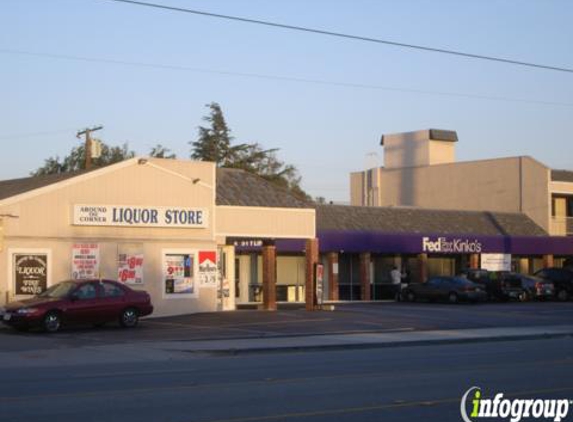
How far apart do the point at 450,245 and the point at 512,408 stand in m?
40.7

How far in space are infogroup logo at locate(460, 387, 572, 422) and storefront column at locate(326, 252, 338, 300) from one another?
116 ft


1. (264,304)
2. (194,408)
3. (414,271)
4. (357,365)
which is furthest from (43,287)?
(414,271)

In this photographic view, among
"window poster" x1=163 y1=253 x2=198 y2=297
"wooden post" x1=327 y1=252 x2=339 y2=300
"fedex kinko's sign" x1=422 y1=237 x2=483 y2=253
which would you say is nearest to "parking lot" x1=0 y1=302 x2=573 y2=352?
"window poster" x1=163 y1=253 x2=198 y2=297

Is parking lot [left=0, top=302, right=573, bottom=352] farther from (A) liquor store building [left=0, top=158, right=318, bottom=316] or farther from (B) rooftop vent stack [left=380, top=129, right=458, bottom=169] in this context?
(B) rooftop vent stack [left=380, top=129, right=458, bottom=169]

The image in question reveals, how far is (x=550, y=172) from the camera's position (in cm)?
6088

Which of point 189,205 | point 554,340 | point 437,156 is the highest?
point 437,156

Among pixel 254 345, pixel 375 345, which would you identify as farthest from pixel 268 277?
pixel 254 345

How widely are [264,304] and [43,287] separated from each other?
10.1 meters

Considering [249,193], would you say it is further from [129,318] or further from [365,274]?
[365,274]

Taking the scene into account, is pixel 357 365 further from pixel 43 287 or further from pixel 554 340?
pixel 43 287

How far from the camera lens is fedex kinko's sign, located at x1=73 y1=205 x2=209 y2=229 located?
3256 centimetres

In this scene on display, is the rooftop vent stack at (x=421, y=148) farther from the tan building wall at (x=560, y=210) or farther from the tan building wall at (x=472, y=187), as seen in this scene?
the tan building wall at (x=560, y=210)

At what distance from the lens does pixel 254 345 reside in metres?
24.2

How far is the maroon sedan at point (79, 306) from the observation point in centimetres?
2795
